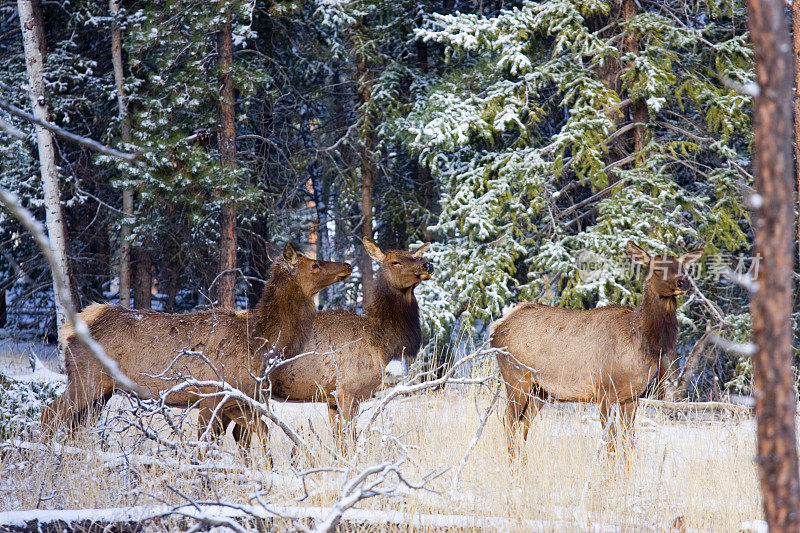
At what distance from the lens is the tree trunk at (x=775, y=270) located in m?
2.69

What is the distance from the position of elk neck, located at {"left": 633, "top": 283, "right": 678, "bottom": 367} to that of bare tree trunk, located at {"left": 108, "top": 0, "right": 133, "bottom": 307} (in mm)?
9421

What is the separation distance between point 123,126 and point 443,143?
624 cm

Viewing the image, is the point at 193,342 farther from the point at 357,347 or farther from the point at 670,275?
the point at 670,275

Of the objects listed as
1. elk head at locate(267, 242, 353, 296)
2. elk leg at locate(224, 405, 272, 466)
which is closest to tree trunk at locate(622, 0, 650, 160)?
elk head at locate(267, 242, 353, 296)

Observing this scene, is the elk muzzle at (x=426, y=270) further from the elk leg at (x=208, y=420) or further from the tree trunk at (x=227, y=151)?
the tree trunk at (x=227, y=151)

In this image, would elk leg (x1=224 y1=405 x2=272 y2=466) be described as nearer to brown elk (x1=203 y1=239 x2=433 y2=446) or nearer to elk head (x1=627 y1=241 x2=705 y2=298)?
brown elk (x1=203 y1=239 x2=433 y2=446)

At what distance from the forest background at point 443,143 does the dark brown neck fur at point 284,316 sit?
13.9ft

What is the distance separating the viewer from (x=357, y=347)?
7.44 m

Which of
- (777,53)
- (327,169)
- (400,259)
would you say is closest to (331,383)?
(400,259)

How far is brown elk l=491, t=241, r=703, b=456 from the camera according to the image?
272 inches

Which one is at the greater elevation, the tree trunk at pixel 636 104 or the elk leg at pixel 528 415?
the tree trunk at pixel 636 104

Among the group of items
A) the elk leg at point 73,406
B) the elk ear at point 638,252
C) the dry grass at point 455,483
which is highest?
the elk ear at point 638,252

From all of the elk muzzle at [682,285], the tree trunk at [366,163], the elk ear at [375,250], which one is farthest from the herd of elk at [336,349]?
the tree trunk at [366,163]

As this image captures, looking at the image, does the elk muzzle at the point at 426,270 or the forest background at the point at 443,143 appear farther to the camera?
the forest background at the point at 443,143
